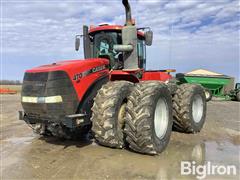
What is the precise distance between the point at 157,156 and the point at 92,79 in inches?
76.4

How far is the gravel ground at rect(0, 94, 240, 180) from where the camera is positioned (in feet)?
13.0

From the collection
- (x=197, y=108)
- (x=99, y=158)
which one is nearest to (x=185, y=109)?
(x=197, y=108)

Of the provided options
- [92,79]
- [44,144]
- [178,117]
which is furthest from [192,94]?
[44,144]

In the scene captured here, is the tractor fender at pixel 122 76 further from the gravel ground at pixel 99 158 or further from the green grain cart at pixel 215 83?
the green grain cart at pixel 215 83

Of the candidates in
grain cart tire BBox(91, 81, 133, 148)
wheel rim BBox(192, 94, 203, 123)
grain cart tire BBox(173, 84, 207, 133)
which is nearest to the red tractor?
grain cart tire BBox(91, 81, 133, 148)

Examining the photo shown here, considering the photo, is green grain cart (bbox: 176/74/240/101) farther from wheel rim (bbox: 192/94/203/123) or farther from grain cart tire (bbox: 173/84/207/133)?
grain cart tire (bbox: 173/84/207/133)

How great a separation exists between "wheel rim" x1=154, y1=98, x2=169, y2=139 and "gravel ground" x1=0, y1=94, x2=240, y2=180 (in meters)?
0.41

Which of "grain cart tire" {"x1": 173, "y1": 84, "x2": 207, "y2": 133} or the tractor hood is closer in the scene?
the tractor hood

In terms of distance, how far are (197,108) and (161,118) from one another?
2.34m

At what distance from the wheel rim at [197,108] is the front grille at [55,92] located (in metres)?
3.81

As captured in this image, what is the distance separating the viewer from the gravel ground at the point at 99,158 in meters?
3.95

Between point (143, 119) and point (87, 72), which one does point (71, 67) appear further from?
point (143, 119)

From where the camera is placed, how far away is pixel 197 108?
24.0 ft

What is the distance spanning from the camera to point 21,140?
6.18 meters
